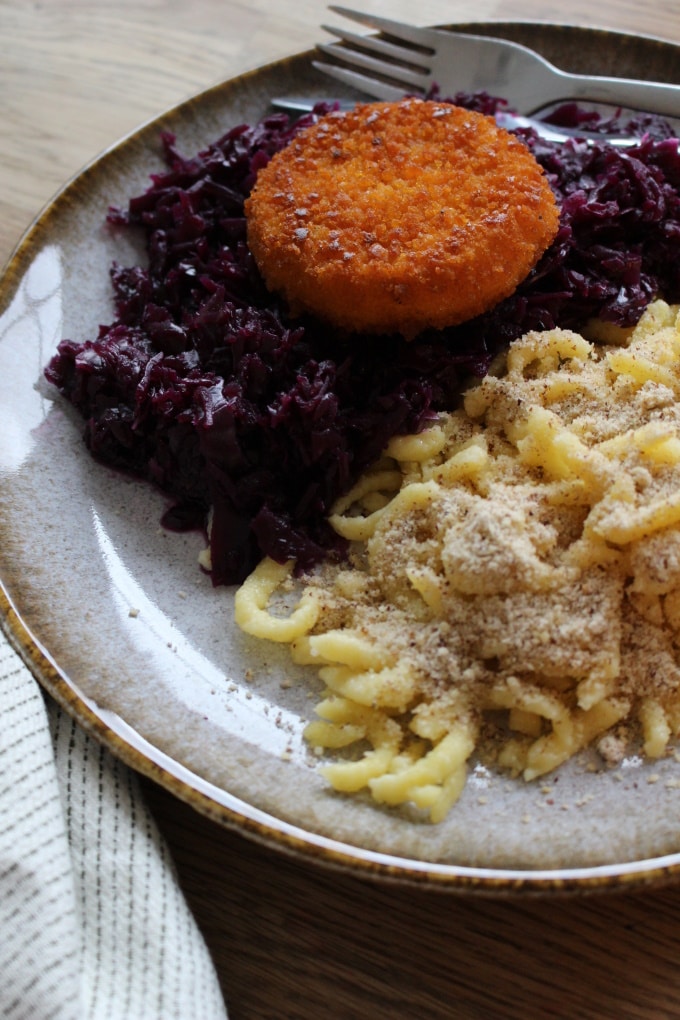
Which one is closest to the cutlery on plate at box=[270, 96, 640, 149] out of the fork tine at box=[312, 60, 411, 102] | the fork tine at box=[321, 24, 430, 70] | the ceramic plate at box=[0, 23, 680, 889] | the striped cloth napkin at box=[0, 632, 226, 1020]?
the fork tine at box=[312, 60, 411, 102]

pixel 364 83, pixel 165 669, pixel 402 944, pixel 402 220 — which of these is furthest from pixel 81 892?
pixel 364 83

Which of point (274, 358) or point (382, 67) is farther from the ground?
point (382, 67)

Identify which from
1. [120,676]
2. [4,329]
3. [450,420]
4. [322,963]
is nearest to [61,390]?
[4,329]

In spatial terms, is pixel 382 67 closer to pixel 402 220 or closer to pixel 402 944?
pixel 402 220

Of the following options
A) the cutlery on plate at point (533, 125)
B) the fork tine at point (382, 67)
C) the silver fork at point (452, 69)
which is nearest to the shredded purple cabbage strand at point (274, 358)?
the cutlery on plate at point (533, 125)

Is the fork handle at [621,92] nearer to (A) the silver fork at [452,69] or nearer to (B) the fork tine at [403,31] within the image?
(A) the silver fork at [452,69]

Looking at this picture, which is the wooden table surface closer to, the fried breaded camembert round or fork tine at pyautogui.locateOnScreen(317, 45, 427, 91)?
the fried breaded camembert round

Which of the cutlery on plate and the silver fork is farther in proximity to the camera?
the silver fork
